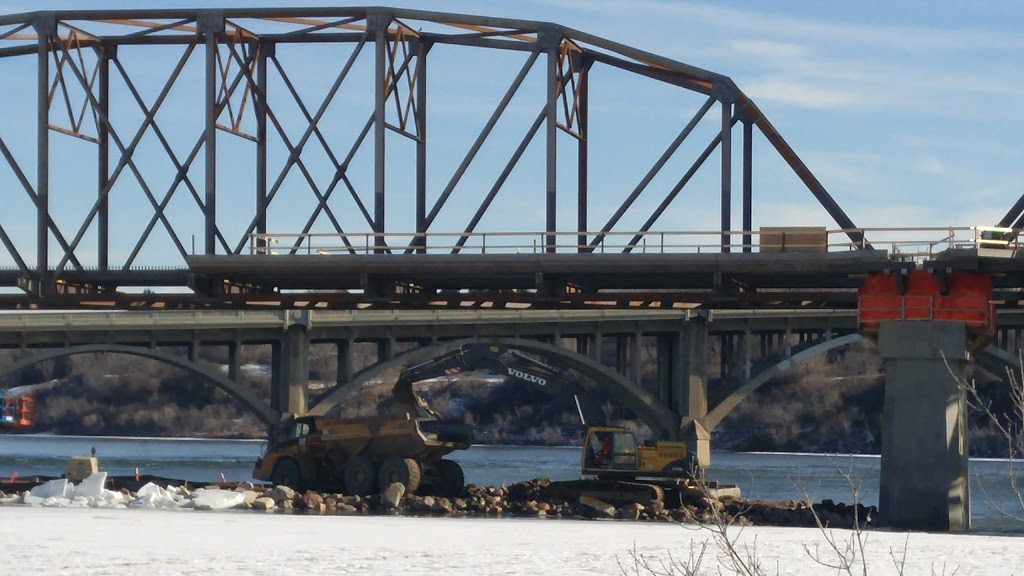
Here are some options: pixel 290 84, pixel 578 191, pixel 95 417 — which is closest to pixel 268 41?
pixel 290 84

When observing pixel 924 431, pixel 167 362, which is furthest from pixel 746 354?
pixel 924 431

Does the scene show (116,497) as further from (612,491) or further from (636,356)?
(636,356)

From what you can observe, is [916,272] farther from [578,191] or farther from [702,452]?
[702,452]

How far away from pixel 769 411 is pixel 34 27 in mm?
100807

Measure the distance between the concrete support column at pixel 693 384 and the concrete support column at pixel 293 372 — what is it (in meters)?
22.5

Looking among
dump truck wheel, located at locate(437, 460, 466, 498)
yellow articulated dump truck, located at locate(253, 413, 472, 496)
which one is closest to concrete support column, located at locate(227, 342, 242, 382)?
yellow articulated dump truck, located at locate(253, 413, 472, 496)

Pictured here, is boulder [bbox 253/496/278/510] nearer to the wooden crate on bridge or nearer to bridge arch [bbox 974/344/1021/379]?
the wooden crate on bridge

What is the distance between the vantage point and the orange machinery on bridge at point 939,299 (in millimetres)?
40219

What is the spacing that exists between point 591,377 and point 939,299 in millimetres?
42380

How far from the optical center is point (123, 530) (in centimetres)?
2480

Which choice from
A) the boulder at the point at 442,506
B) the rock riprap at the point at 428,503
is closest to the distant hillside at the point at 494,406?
the rock riprap at the point at 428,503

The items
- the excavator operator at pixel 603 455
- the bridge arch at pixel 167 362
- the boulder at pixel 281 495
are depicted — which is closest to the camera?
the boulder at pixel 281 495

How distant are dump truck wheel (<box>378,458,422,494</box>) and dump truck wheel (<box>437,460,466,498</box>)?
2076 mm

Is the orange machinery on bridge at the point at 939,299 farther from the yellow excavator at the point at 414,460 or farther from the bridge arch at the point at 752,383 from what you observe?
the bridge arch at the point at 752,383
